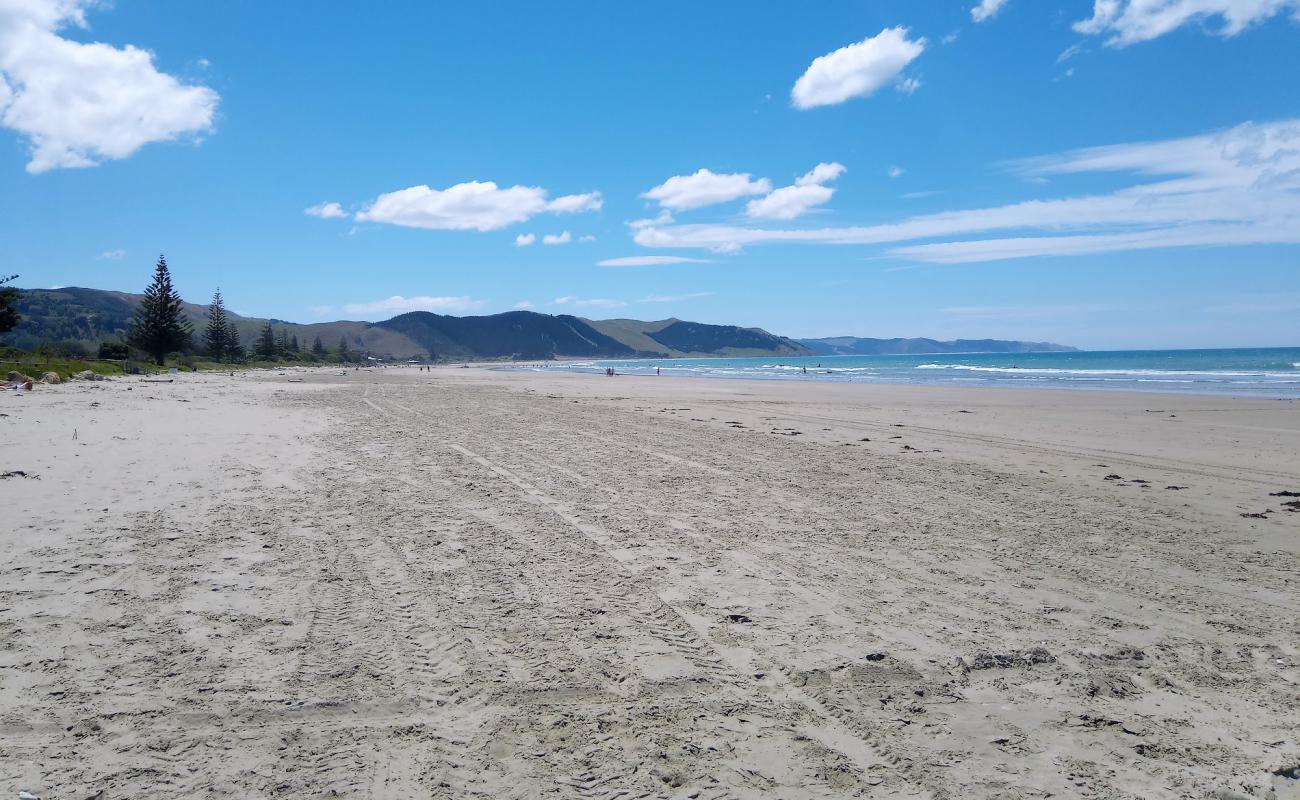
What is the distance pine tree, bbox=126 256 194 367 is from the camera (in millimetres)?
63062

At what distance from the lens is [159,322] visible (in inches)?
2510

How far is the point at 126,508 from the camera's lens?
670 cm

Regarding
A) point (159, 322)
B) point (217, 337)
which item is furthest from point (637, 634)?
point (217, 337)

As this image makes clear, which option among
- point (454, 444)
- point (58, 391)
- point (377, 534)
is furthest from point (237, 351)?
point (377, 534)

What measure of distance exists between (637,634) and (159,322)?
74.5 m

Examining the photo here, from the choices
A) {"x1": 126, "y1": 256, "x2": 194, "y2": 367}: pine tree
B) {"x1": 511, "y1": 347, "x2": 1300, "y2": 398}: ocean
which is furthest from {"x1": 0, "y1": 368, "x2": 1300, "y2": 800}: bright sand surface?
{"x1": 126, "y1": 256, "x2": 194, "y2": 367}: pine tree

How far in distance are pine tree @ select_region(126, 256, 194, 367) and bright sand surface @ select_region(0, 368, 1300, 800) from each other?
65.3 m

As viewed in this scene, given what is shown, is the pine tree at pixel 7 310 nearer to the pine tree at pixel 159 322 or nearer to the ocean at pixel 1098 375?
the pine tree at pixel 159 322

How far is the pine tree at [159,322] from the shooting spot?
6306 centimetres

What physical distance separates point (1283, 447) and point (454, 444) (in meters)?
14.6

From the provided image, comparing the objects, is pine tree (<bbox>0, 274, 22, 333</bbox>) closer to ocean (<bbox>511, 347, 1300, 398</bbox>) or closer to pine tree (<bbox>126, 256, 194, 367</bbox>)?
pine tree (<bbox>126, 256, 194, 367</bbox>)

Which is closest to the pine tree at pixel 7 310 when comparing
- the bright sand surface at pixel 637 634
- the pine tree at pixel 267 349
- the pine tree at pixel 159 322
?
the pine tree at pixel 159 322

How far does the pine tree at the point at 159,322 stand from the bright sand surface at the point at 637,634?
2570 inches

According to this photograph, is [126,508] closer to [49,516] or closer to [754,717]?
[49,516]
